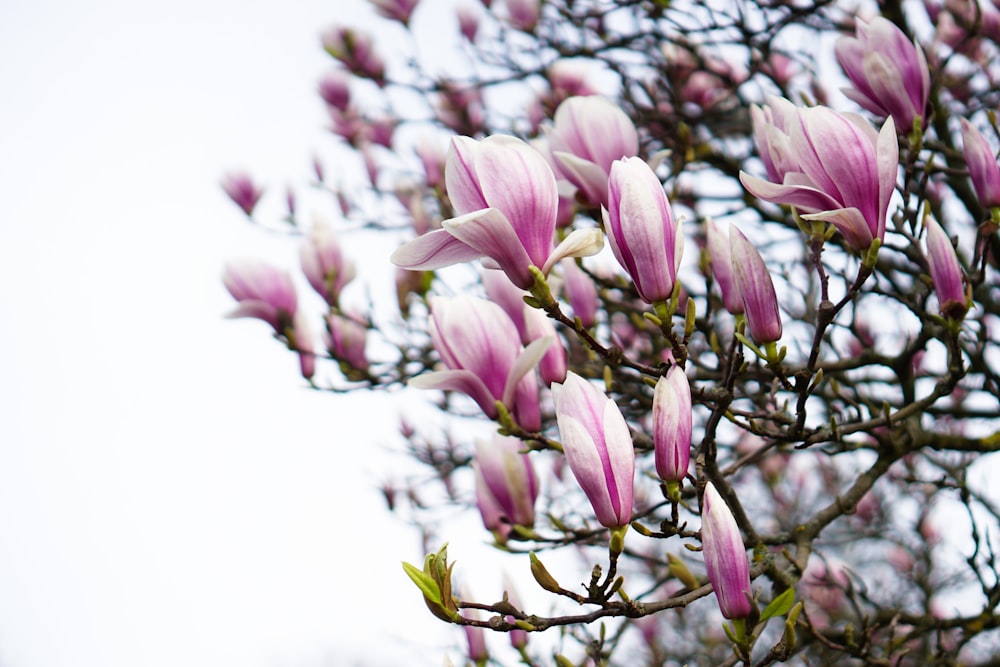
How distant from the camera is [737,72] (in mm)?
3215

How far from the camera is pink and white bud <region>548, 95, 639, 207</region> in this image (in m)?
1.53

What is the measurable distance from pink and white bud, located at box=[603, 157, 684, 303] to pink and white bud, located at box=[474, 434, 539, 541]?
0.58 metres

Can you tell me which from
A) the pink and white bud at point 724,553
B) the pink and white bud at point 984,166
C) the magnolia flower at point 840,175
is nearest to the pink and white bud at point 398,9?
the pink and white bud at point 984,166

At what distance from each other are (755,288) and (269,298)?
1377 millimetres


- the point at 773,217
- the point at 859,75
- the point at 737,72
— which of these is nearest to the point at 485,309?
the point at 859,75

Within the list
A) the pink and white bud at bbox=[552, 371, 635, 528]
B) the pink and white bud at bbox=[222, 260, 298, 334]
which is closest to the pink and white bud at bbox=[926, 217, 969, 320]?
the pink and white bud at bbox=[552, 371, 635, 528]

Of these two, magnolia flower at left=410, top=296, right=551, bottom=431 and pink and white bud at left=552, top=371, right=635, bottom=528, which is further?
magnolia flower at left=410, top=296, right=551, bottom=431

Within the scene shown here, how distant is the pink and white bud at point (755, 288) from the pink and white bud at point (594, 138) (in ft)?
1.41

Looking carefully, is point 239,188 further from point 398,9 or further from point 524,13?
point 524,13

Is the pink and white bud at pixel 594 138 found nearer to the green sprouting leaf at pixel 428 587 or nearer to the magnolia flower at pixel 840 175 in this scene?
the magnolia flower at pixel 840 175

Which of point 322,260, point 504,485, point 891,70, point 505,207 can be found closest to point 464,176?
point 505,207

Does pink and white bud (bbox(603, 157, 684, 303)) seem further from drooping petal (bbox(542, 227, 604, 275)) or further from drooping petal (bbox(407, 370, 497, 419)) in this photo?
drooping petal (bbox(407, 370, 497, 419))

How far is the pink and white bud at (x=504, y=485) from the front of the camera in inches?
61.8

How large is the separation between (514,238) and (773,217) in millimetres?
1706
